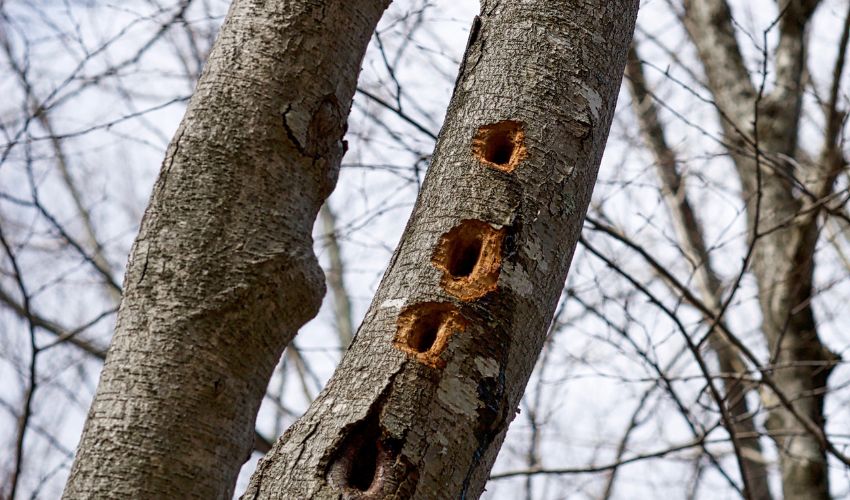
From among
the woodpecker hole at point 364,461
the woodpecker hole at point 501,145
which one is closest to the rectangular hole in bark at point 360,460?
the woodpecker hole at point 364,461

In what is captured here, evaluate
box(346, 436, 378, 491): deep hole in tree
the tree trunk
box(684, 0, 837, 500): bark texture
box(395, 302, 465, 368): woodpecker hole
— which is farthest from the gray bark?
box(346, 436, 378, 491): deep hole in tree

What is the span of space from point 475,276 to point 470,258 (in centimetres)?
3

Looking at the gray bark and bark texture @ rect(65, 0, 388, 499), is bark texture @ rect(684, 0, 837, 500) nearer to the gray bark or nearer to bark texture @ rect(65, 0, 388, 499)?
the gray bark

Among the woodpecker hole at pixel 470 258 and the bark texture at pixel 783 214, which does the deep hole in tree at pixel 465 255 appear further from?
the bark texture at pixel 783 214

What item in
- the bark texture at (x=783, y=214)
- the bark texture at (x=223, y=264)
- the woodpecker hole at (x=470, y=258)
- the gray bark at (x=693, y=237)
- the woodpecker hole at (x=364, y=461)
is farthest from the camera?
the gray bark at (x=693, y=237)

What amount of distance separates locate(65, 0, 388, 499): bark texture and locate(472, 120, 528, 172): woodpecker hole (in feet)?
1.96

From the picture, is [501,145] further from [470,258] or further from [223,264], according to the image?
[223,264]

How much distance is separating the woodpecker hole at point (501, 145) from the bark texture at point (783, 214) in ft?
7.76

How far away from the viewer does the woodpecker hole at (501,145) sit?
1.36 m

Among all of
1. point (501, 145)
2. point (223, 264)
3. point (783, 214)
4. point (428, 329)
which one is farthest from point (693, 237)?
point (428, 329)

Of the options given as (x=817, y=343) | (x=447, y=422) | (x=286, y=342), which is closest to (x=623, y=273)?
(x=817, y=343)

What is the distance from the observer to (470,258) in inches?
52.3

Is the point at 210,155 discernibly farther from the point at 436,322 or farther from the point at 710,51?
the point at 710,51

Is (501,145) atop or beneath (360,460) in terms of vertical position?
atop
